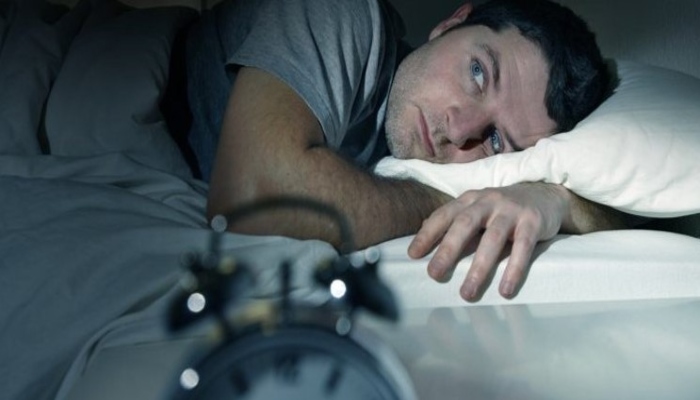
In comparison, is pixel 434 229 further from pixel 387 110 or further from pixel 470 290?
pixel 387 110

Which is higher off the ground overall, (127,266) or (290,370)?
(290,370)

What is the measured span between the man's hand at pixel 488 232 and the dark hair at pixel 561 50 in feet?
0.79

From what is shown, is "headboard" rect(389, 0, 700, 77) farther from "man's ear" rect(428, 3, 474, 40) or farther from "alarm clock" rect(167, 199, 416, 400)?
"alarm clock" rect(167, 199, 416, 400)

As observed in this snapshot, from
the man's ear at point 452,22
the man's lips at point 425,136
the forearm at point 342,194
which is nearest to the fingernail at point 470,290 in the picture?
the forearm at point 342,194

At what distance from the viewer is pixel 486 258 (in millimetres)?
697

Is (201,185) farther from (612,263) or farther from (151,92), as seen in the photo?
(612,263)

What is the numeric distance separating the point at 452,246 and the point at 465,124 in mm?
306

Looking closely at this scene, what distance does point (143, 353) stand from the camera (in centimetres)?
43

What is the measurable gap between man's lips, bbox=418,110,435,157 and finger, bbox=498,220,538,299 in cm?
27

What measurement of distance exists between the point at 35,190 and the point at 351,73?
1.08 feet

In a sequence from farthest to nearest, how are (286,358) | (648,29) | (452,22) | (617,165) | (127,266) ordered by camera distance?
1. (648,29)
2. (452,22)
3. (617,165)
4. (127,266)
5. (286,358)

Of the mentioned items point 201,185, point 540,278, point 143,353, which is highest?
point 143,353

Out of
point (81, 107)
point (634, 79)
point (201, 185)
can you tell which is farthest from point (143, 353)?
point (634, 79)

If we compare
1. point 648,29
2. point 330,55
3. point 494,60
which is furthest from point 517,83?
point 648,29
